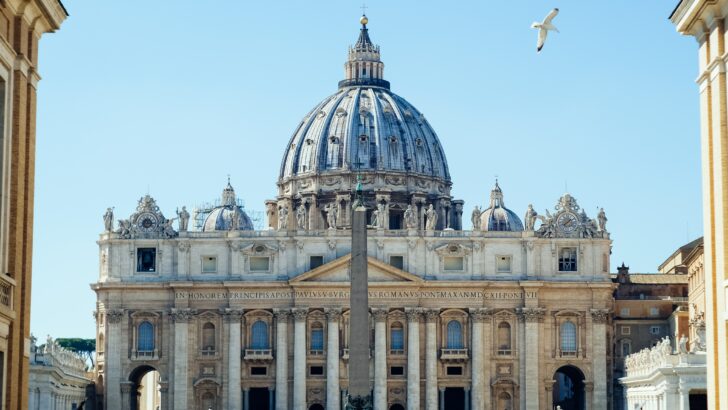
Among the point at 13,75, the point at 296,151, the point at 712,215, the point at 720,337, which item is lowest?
the point at 720,337

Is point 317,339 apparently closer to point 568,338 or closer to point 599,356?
point 568,338

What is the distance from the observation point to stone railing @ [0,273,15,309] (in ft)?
104

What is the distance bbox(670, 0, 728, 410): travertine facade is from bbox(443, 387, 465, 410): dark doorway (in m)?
86.4

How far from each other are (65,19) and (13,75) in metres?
3.11

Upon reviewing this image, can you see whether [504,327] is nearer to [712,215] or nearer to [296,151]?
[296,151]

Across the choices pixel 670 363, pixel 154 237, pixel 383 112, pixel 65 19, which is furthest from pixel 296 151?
pixel 65 19

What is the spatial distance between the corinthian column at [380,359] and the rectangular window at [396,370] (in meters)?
0.85

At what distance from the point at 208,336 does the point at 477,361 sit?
1813 cm

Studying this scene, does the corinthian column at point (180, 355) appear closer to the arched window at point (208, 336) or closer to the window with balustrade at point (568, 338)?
the arched window at point (208, 336)

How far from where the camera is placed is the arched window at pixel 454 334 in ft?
396

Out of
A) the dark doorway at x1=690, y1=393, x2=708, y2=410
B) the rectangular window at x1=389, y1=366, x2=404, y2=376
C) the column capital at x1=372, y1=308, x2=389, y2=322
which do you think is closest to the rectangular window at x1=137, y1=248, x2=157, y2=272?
Answer: the column capital at x1=372, y1=308, x2=389, y2=322

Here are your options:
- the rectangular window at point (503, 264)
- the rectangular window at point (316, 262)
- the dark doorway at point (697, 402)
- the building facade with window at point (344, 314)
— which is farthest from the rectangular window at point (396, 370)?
the dark doorway at point (697, 402)

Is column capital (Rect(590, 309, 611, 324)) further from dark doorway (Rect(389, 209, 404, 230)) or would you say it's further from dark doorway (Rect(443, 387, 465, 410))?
dark doorway (Rect(389, 209, 404, 230))

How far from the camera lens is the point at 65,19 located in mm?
35469
